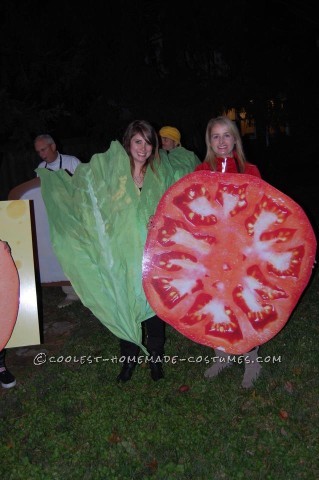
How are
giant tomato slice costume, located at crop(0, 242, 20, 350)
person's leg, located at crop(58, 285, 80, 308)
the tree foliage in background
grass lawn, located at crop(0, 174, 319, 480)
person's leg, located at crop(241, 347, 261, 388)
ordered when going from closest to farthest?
grass lawn, located at crop(0, 174, 319, 480) < giant tomato slice costume, located at crop(0, 242, 20, 350) < person's leg, located at crop(241, 347, 261, 388) < person's leg, located at crop(58, 285, 80, 308) < the tree foliage in background

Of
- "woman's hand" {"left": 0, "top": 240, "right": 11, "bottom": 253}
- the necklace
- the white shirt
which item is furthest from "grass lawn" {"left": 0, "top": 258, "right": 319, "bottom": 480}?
the white shirt

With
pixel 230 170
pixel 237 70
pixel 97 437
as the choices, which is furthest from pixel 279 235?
pixel 237 70

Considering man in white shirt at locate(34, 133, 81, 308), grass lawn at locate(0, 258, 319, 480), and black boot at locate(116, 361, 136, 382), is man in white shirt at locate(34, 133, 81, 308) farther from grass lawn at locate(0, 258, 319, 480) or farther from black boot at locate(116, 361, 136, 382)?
black boot at locate(116, 361, 136, 382)

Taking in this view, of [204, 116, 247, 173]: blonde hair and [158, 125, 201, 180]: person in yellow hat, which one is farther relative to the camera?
[158, 125, 201, 180]: person in yellow hat

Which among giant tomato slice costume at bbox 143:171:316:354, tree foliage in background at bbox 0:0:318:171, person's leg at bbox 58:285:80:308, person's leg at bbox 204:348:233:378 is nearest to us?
giant tomato slice costume at bbox 143:171:316:354

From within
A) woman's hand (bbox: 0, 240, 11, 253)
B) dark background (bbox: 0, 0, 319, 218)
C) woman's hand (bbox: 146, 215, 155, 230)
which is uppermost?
dark background (bbox: 0, 0, 319, 218)

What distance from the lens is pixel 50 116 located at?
299 inches

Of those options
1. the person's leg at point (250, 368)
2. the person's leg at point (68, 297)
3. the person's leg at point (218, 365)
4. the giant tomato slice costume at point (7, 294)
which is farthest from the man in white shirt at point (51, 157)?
the person's leg at point (250, 368)

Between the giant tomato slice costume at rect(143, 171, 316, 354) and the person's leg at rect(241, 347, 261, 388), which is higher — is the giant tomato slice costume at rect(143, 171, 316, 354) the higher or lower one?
the higher one

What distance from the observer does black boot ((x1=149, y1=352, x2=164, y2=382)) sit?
309cm

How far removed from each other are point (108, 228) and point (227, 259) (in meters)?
0.74

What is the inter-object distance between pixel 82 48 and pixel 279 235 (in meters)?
6.95

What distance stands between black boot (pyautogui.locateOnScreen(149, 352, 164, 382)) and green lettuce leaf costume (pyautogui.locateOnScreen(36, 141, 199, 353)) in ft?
0.84

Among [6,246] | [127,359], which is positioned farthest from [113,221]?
[127,359]
